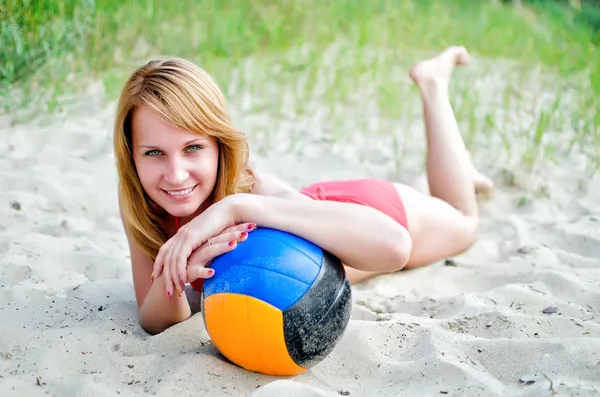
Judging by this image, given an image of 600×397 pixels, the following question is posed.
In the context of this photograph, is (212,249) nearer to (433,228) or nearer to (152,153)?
(152,153)

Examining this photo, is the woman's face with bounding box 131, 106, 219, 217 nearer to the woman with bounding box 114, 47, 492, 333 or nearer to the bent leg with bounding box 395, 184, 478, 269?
the woman with bounding box 114, 47, 492, 333

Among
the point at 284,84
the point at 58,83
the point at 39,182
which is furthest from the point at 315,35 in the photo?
the point at 39,182

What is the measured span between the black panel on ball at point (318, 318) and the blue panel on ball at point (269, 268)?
0.03m

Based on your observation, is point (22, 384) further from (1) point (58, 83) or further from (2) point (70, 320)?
(1) point (58, 83)

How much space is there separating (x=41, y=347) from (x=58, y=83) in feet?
9.05

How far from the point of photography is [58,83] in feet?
15.8

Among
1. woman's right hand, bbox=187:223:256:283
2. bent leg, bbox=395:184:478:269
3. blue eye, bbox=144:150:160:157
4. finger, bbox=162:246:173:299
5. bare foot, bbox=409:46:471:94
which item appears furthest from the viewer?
bare foot, bbox=409:46:471:94

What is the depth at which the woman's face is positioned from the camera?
8.36 ft

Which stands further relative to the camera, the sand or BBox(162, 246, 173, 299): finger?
BBox(162, 246, 173, 299): finger

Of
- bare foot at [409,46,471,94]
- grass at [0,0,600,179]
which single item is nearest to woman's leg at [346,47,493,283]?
bare foot at [409,46,471,94]

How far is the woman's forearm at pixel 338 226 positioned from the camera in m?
2.40

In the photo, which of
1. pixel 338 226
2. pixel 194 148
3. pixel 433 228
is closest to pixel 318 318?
pixel 338 226

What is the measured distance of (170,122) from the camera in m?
2.52

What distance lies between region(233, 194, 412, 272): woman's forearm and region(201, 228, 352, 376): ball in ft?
0.16
